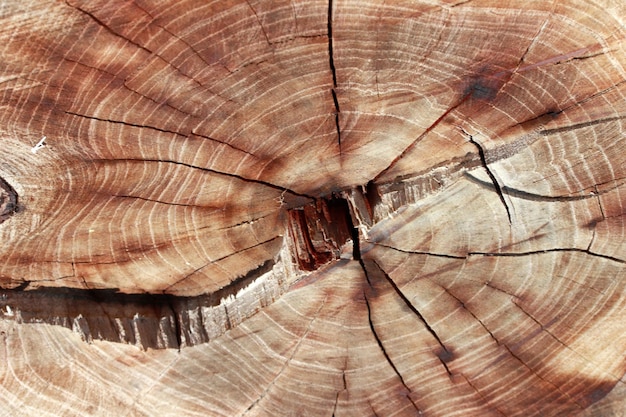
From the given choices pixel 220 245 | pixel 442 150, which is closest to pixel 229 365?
pixel 220 245

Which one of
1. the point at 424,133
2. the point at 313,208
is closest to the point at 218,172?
the point at 313,208

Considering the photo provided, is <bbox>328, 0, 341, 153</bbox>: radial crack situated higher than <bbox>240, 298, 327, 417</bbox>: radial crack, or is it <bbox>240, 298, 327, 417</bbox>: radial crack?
<bbox>328, 0, 341, 153</bbox>: radial crack

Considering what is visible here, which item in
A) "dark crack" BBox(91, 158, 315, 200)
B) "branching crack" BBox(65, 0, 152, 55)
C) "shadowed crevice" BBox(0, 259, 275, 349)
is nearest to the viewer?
"branching crack" BBox(65, 0, 152, 55)

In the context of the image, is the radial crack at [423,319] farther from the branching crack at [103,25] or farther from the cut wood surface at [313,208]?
the branching crack at [103,25]

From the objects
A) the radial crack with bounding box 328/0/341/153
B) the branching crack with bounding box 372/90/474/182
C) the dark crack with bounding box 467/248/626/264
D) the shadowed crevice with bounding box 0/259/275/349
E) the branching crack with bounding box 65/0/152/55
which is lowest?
the dark crack with bounding box 467/248/626/264

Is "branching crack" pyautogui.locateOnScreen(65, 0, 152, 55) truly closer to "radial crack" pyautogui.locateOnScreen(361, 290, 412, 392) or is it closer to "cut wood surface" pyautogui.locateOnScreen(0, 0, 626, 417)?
"cut wood surface" pyautogui.locateOnScreen(0, 0, 626, 417)

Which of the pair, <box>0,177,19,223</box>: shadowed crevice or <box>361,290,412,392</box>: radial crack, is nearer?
<box>0,177,19,223</box>: shadowed crevice

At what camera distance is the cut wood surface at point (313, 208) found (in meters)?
1.18

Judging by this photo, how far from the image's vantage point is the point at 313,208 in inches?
55.6

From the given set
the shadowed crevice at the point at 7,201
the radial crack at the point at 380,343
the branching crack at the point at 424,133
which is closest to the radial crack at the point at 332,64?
the branching crack at the point at 424,133

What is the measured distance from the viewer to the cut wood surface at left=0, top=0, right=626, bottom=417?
1.18m

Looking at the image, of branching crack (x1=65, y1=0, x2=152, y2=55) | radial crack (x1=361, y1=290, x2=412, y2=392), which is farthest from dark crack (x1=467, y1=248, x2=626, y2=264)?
branching crack (x1=65, y1=0, x2=152, y2=55)

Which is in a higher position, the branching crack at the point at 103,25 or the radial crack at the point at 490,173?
the branching crack at the point at 103,25

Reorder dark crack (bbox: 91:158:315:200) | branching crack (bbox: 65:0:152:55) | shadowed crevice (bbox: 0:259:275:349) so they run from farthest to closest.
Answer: shadowed crevice (bbox: 0:259:275:349), dark crack (bbox: 91:158:315:200), branching crack (bbox: 65:0:152:55)
